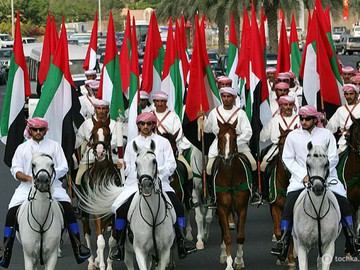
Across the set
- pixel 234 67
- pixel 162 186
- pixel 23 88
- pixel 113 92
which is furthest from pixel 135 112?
pixel 234 67

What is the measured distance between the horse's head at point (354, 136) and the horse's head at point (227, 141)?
182 centimetres

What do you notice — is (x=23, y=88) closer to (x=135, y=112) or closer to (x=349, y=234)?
(x=135, y=112)

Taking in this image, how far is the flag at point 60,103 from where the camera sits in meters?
14.3

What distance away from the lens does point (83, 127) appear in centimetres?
1535

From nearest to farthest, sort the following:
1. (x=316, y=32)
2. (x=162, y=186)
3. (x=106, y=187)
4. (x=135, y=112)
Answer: (x=162, y=186), (x=106, y=187), (x=135, y=112), (x=316, y=32)

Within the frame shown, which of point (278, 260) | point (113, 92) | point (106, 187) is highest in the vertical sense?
point (113, 92)

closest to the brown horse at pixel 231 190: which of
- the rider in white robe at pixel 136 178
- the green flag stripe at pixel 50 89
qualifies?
the rider in white robe at pixel 136 178

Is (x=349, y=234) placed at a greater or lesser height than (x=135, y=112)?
lesser

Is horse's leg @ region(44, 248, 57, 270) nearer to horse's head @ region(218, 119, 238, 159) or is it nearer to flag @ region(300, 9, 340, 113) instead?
horse's head @ region(218, 119, 238, 159)

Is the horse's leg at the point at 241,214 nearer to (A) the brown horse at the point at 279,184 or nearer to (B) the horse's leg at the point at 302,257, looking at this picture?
(A) the brown horse at the point at 279,184

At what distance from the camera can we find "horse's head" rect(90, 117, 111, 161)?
14359mm

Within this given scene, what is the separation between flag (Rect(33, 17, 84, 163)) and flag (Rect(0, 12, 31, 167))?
0.28 m

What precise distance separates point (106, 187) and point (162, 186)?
1323mm

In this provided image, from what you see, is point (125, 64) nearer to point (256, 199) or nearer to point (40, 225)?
point (256, 199)
